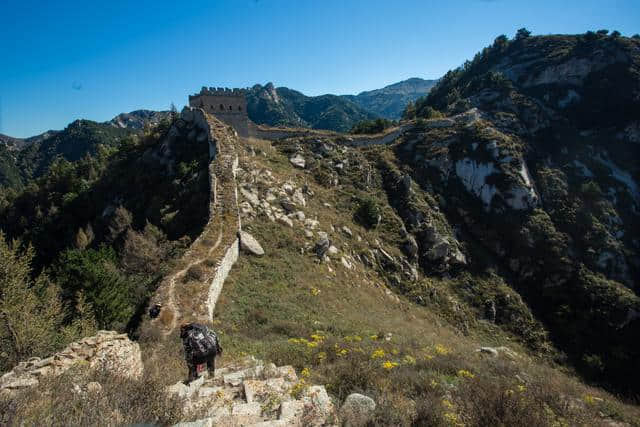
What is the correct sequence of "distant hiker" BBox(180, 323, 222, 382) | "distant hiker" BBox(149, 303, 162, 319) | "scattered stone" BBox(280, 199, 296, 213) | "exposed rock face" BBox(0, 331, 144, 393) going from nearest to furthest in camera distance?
"exposed rock face" BBox(0, 331, 144, 393) → "distant hiker" BBox(180, 323, 222, 382) → "distant hiker" BBox(149, 303, 162, 319) → "scattered stone" BBox(280, 199, 296, 213)

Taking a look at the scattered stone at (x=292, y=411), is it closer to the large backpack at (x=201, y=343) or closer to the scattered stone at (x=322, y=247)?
the large backpack at (x=201, y=343)

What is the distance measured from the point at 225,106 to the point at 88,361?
1703 inches

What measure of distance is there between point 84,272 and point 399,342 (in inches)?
651

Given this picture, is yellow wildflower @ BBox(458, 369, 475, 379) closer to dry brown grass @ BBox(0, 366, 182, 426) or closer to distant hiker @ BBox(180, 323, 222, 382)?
distant hiker @ BBox(180, 323, 222, 382)

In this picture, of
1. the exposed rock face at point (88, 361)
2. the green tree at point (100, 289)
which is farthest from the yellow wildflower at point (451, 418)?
the green tree at point (100, 289)

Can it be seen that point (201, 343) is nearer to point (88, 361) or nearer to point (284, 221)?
point (88, 361)

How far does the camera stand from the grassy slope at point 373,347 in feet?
19.5

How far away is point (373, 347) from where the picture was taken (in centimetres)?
1040

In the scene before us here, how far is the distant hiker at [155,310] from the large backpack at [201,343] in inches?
194

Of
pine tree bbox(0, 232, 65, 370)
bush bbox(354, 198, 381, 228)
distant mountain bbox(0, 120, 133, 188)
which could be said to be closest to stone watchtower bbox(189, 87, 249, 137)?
bush bbox(354, 198, 381, 228)

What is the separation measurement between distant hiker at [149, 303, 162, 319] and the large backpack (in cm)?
493

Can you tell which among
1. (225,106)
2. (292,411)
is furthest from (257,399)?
(225,106)

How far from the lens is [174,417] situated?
4.73m

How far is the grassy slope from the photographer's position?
5.94 metres
